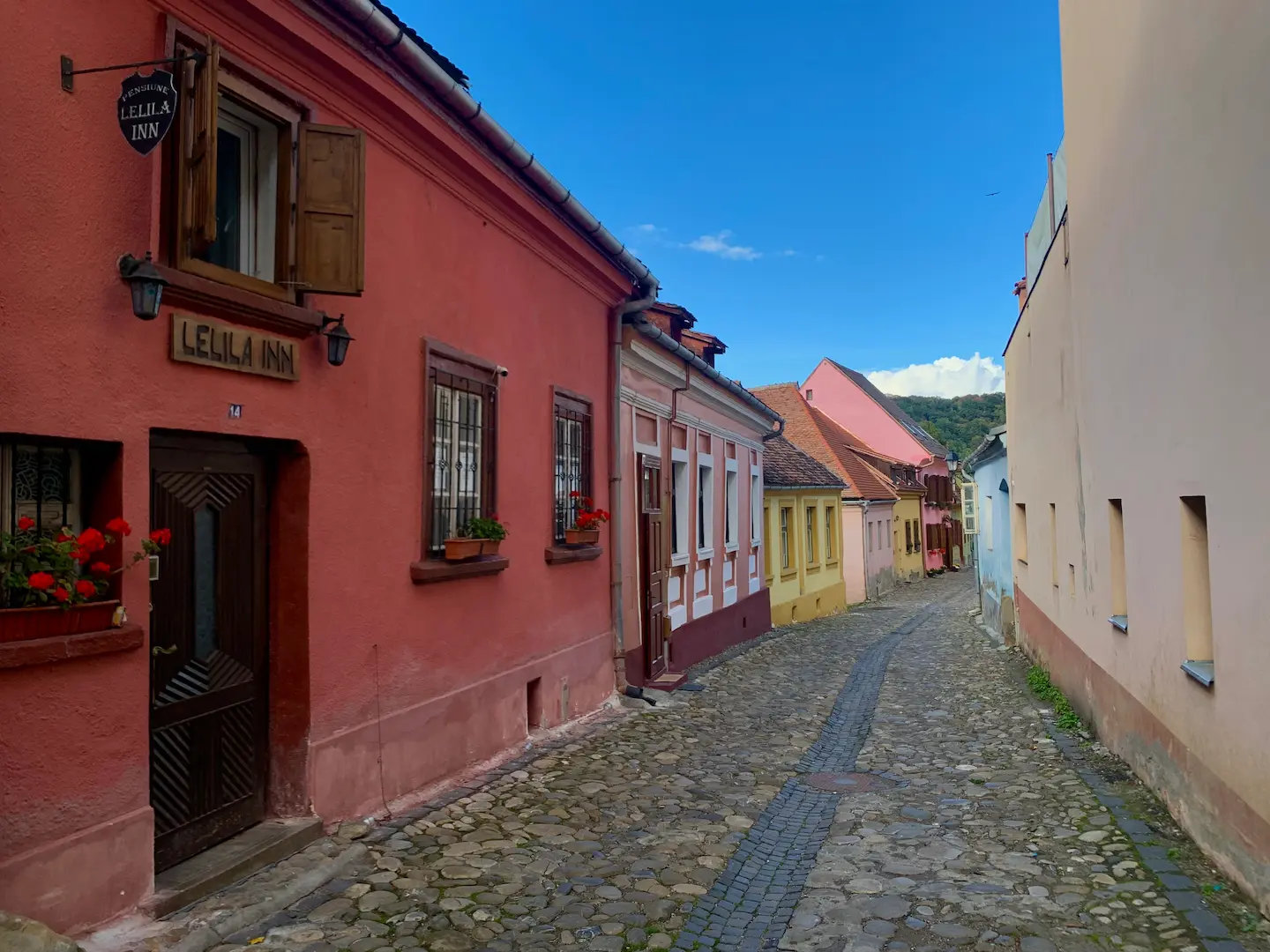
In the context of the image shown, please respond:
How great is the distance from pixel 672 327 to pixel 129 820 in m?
11.6

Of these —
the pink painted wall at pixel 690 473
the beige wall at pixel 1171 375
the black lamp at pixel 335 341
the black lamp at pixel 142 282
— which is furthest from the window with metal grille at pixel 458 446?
the beige wall at pixel 1171 375

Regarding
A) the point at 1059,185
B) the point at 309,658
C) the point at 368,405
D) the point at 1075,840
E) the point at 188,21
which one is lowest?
the point at 1075,840

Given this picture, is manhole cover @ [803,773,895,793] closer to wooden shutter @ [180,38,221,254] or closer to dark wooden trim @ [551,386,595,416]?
dark wooden trim @ [551,386,595,416]

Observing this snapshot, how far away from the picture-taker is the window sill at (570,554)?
28.2ft

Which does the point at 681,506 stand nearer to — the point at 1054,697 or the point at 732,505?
the point at 732,505

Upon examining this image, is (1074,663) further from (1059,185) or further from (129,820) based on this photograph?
(129,820)

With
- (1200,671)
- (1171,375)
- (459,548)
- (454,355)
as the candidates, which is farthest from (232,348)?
(1200,671)

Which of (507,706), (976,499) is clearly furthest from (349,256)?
(976,499)

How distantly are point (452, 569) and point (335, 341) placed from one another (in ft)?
6.43

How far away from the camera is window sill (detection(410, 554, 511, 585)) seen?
6.36 meters

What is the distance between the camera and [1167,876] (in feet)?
16.2

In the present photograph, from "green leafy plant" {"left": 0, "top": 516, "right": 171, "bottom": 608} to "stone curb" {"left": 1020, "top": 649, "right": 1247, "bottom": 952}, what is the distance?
4.99 meters

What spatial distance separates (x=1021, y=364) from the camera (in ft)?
44.7

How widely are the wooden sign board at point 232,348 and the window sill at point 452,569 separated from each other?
1.72m
